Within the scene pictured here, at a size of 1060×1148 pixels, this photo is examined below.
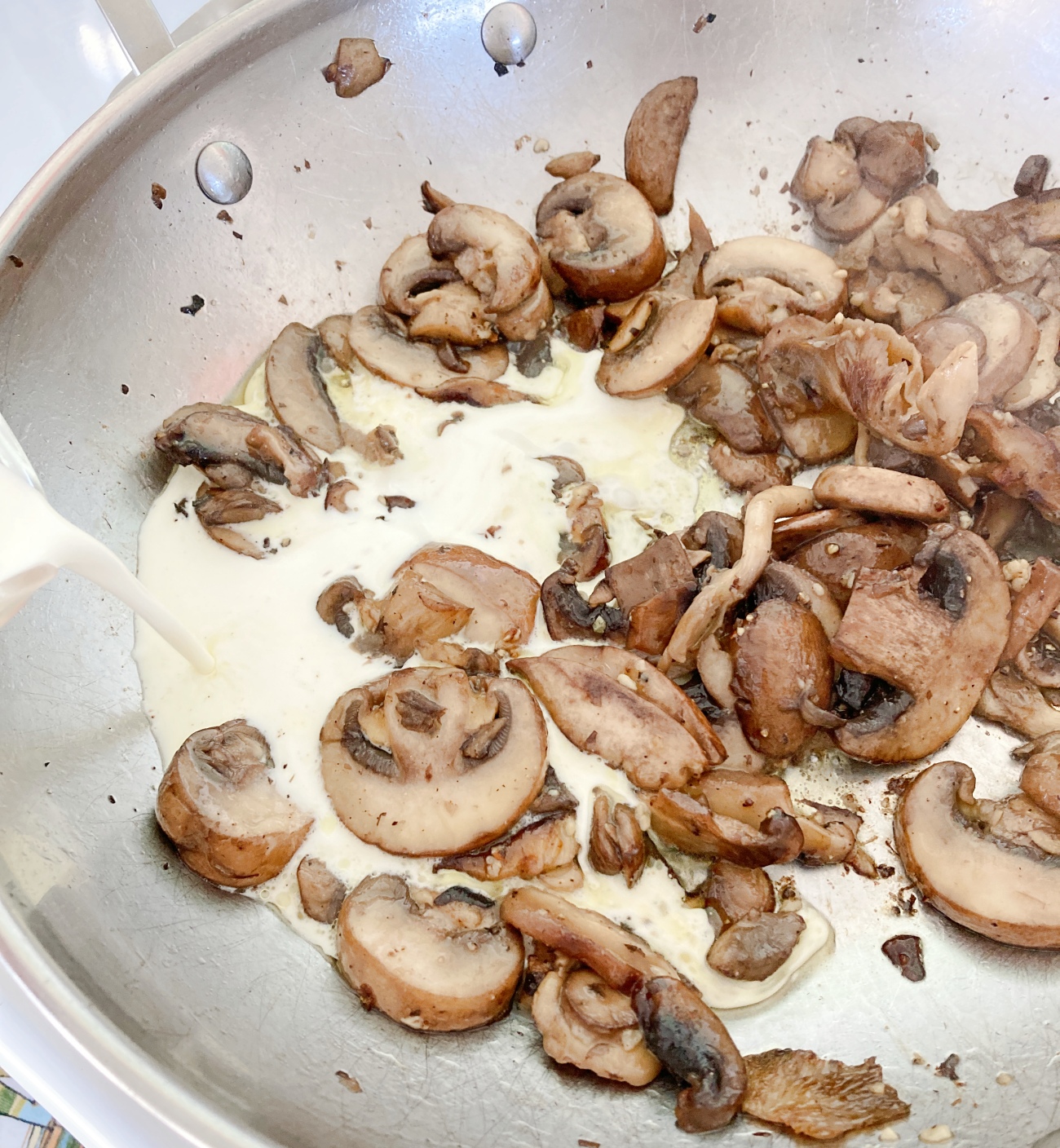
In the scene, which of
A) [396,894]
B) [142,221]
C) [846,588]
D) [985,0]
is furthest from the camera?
[985,0]

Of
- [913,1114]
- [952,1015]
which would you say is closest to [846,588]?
[952,1015]

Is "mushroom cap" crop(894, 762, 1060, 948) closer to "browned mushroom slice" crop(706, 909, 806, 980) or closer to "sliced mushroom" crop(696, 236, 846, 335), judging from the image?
"browned mushroom slice" crop(706, 909, 806, 980)

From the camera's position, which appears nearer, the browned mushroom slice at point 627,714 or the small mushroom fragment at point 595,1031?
the small mushroom fragment at point 595,1031

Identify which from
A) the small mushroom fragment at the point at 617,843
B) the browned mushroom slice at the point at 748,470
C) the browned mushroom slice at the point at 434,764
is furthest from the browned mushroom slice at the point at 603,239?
the small mushroom fragment at the point at 617,843

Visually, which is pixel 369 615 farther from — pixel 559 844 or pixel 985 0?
pixel 985 0

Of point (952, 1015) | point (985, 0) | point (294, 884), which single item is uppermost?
point (985, 0)

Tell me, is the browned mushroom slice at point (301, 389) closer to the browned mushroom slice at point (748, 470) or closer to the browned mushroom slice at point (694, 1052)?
the browned mushroom slice at point (748, 470)
